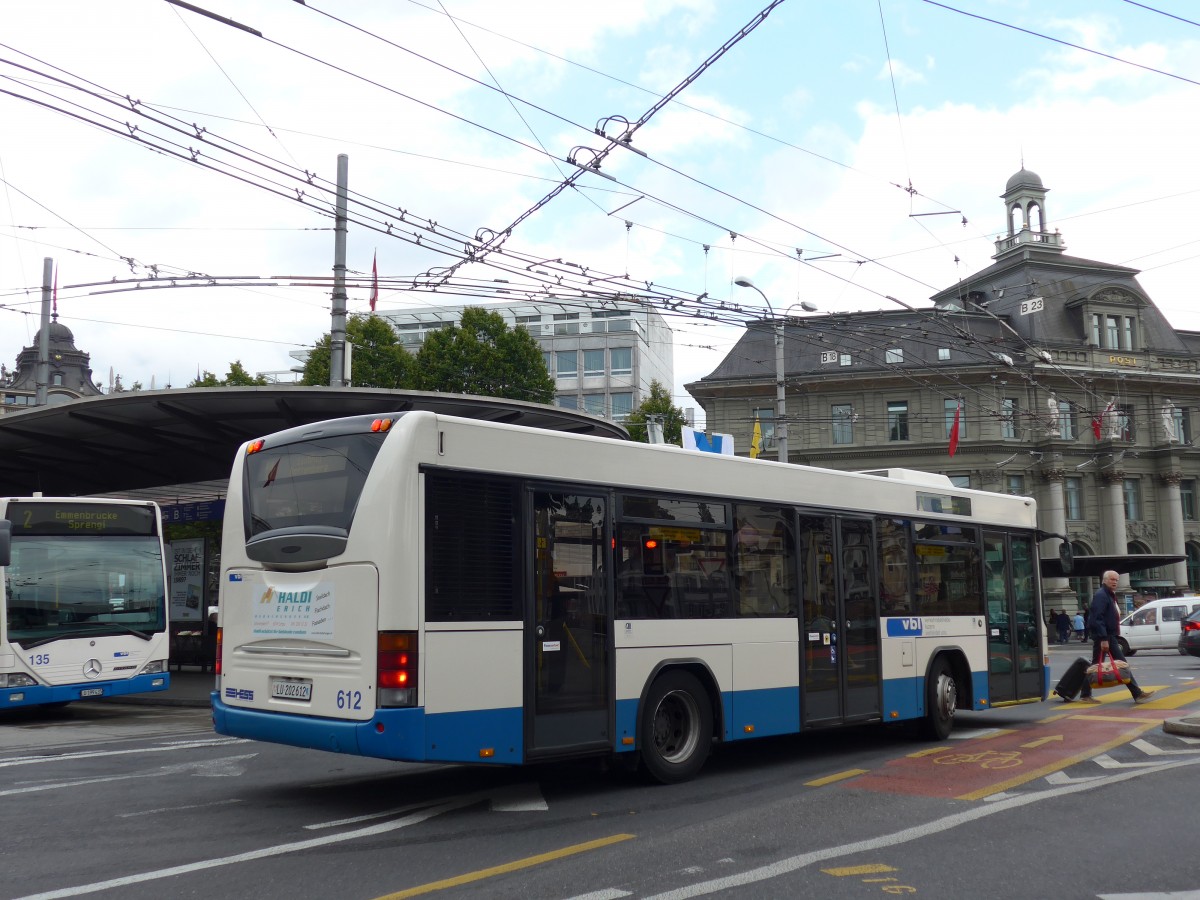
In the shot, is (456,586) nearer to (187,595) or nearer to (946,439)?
(187,595)

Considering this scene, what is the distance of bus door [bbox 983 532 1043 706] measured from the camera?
13.2 metres

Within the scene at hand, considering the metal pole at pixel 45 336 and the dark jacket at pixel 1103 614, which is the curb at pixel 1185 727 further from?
the metal pole at pixel 45 336

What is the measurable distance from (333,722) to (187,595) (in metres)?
16.2

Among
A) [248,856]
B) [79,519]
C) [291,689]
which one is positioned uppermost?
[79,519]

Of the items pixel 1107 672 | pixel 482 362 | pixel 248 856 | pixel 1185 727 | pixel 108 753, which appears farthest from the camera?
pixel 482 362

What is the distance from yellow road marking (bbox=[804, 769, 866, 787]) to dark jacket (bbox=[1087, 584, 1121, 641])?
6833 millimetres

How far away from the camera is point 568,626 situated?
27.6ft

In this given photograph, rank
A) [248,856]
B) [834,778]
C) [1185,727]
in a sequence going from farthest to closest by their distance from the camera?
[1185,727] < [834,778] < [248,856]

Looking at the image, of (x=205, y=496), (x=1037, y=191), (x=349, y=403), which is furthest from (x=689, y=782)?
(x=1037, y=191)

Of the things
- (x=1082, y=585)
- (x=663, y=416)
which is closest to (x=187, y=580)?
(x=663, y=416)

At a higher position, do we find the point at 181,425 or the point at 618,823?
the point at 181,425

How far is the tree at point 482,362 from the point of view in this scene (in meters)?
45.4

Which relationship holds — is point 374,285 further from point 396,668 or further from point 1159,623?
point 1159,623

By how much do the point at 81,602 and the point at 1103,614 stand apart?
13.8 metres
